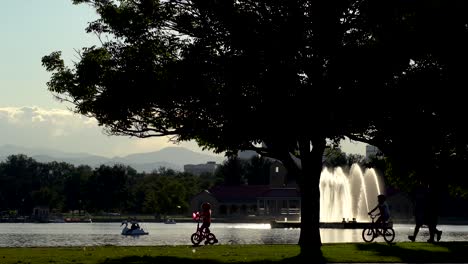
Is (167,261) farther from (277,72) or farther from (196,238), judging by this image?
(196,238)

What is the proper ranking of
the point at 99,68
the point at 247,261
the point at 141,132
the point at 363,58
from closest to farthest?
1. the point at 247,261
2. the point at 363,58
3. the point at 99,68
4. the point at 141,132

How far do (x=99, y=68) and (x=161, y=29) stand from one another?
301 cm

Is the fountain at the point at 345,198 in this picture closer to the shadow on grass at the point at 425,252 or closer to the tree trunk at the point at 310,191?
the tree trunk at the point at 310,191

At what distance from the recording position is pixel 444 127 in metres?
32.2

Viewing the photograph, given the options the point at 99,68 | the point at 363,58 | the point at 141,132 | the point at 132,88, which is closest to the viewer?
the point at 363,58

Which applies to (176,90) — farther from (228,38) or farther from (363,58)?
(363,58)

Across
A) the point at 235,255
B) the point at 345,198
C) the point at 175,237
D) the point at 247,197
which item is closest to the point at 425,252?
the point at 235,255

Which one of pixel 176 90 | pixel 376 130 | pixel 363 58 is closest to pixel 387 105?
pixel 363 58

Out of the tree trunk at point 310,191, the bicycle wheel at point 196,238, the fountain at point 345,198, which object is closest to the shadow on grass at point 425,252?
the tree trunk at point 310,191

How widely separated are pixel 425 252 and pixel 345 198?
278 feet

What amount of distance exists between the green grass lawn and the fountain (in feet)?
256

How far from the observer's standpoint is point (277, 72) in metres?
28.9

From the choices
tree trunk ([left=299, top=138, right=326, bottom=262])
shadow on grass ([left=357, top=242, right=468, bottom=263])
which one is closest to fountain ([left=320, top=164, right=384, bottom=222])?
tree trunk ([left=299, top=138, right=326, bottom=262])

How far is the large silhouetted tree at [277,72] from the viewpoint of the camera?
95.5 ft
